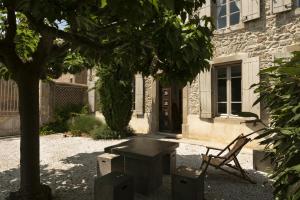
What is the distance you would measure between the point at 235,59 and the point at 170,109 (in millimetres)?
3392

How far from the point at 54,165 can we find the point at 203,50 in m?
4.42

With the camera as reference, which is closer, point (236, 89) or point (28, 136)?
point (28, 136)

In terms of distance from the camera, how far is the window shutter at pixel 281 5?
22.2 ft

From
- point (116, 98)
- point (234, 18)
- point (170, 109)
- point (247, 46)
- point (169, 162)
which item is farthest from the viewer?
point (170, 109)

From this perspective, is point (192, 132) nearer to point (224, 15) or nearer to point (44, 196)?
point (224, 15)

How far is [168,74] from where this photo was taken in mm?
3568

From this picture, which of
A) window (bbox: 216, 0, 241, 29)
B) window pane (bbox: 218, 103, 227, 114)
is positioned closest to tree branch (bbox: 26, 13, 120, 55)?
window pane (bbox: 218, 103, 227, 114)

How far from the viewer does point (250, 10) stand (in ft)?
24.6

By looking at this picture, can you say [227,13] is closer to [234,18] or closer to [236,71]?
[234,18]

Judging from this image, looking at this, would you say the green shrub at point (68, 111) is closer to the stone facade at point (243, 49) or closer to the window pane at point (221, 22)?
the stone facade at point (243, 49)

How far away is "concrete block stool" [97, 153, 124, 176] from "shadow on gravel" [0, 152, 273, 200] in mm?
353

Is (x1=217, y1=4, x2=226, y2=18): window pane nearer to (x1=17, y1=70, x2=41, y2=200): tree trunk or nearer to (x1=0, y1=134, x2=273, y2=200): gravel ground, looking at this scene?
(x1=0, y1=134, x2=273, y2=200): gravel ground

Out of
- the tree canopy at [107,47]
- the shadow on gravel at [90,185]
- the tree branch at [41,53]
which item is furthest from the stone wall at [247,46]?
the tree branch at [41,53]

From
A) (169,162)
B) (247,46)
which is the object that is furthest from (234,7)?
(169,162)
